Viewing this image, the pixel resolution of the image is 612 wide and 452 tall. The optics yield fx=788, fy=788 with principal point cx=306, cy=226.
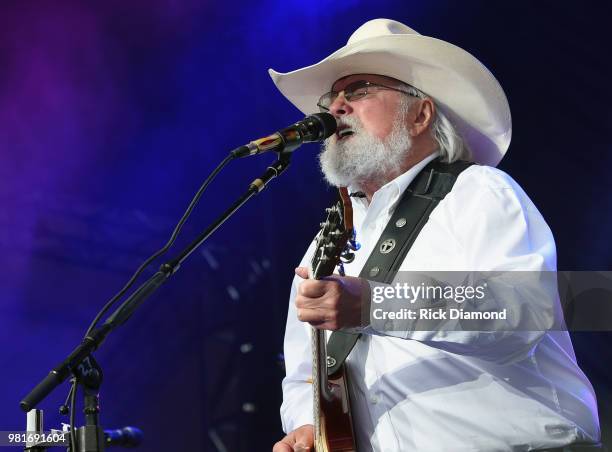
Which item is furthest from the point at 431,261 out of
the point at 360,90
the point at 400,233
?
the point at 360,90

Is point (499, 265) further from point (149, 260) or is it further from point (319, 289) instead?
point (149, 260)

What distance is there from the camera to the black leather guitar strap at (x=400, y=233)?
2.78 m

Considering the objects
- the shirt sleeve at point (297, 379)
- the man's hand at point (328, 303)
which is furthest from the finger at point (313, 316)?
the shirt sleeve at point (297, 379)

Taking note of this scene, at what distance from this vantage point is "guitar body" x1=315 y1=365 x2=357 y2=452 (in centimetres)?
270

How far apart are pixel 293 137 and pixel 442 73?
979 mm

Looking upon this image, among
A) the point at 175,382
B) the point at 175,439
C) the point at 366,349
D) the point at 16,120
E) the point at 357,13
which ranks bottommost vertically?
the point at 366,349

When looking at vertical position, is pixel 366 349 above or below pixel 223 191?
below

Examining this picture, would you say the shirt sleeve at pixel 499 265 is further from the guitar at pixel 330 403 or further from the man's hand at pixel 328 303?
the guitar at pixel 330 403

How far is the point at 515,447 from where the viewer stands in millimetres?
2455

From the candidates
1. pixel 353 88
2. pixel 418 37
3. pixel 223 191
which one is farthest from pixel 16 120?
pixel 418 37

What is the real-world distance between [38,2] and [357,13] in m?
1.96

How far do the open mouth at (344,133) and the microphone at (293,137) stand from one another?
355 millimetres

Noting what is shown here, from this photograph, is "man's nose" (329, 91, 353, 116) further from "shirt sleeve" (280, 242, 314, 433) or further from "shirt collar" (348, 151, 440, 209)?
"shirt sleeve" (280, 242, 314, 433)

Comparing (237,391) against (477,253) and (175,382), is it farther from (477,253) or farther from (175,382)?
(477,253)
